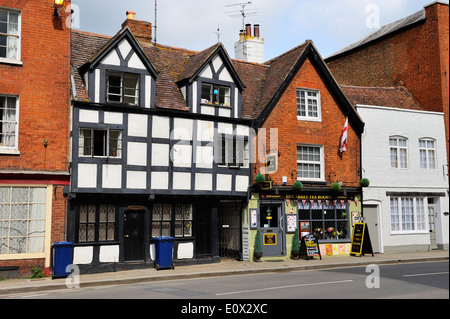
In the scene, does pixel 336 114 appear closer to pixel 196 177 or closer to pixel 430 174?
pixel 430 174

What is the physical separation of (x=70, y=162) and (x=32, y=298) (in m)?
5.76

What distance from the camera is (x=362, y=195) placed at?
892 inches

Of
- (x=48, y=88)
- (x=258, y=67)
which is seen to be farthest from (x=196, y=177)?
(x=258, y=67)

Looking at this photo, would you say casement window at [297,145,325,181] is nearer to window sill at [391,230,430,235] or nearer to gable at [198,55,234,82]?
gable at [198,55,234,82]

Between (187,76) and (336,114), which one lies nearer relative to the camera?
(187,76)

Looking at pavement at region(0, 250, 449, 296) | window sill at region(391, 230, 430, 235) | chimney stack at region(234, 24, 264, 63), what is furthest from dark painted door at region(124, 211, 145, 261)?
window sill at region(391, 230, 430, 235)

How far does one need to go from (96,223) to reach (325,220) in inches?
411

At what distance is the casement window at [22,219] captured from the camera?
15.3 meters

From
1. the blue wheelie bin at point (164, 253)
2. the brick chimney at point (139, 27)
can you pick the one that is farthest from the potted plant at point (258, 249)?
the brick chimney at point (139, 27)

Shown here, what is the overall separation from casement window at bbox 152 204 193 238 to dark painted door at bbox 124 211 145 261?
599 millimetres

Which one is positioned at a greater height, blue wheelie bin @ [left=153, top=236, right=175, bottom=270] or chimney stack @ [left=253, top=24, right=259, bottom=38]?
chimney stack @ [left=253, top=24, right=259, bottom=38]

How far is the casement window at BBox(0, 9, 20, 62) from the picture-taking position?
15.9 m

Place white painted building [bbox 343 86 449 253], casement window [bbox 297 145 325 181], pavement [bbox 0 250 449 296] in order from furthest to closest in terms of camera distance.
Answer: white painted building [bbox 343 86 449 253]
casement window [bbox 297 145 325 181]
pavement [bbox 0 250 449 296]

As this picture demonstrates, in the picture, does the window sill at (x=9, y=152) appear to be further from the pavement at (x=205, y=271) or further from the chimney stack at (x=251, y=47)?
the chimney stack at (x=251, y=47)
